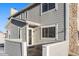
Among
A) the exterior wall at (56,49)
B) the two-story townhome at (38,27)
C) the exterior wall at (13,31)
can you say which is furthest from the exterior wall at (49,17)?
the exterior wall at (13,31)

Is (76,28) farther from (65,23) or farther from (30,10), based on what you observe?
(30,10)

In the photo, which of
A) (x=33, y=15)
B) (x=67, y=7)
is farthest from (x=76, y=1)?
(x=33, y=15)

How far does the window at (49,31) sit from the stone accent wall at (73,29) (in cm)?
125

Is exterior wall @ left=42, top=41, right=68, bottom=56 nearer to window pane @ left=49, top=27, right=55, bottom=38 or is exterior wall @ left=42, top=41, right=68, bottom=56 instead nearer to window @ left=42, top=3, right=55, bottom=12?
window pane @ left=49, top=27, right=55, bottom=38

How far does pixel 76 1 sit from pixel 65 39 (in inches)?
103

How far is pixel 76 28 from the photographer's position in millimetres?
9922

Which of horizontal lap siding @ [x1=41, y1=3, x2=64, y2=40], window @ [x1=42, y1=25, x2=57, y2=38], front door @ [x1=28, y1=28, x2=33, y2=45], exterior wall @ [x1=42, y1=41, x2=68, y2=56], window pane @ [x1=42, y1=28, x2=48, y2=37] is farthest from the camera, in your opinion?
front door @ [x1=28, y1=28, x2=33, y2=45]

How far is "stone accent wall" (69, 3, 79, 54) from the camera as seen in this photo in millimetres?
9664

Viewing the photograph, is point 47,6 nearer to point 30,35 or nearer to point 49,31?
point 49,31

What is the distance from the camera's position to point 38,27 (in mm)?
12688

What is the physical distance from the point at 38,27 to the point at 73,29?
3717 mm

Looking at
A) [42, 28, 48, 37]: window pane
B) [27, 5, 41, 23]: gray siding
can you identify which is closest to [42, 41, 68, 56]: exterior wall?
[42, 28, 48, 37]: window pane

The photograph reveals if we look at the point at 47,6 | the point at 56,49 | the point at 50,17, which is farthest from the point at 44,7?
the point at 56,49

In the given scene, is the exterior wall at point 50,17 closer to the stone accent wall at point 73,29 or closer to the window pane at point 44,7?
the window pane at point 44,7
